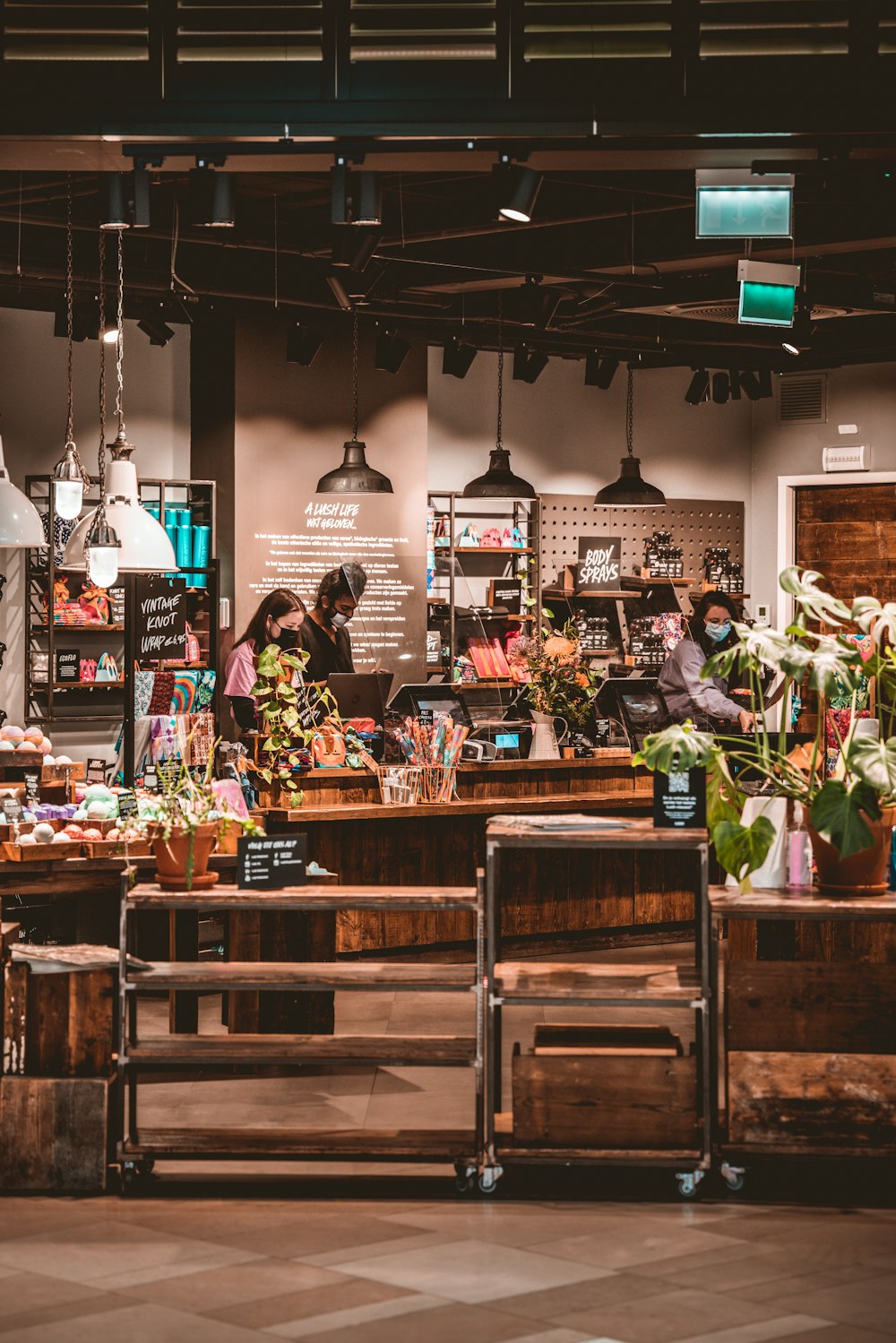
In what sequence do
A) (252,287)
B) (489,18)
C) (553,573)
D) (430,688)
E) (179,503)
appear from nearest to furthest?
(489,18), (430,688), (252,287), (179,503), (553,573)

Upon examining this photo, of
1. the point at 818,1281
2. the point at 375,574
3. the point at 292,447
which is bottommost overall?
the point at 818,1281

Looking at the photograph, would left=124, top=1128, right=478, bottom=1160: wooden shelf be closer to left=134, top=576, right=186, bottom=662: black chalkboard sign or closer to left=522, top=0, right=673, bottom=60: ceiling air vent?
left=522, top=0, right=673, bottom=60: ceiling air vent

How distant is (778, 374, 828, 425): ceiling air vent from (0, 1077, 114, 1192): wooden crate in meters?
10.0

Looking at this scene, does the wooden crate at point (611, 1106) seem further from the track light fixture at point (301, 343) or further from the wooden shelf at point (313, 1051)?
the track light fixture at point (301, 343)

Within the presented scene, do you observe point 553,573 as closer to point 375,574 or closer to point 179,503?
point 375,574

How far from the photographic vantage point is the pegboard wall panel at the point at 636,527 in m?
12.8

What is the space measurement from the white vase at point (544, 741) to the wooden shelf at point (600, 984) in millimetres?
3502

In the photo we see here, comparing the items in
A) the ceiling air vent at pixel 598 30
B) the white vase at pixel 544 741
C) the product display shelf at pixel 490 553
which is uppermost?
the ceiling air vent at pixel 598 30

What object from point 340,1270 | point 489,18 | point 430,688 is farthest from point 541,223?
point 340,1270

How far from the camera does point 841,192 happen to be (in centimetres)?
839

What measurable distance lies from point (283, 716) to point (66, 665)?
11.1 ft

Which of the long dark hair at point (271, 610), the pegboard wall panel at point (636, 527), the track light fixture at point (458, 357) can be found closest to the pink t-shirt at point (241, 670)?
the long dark hair at point (271, 610)

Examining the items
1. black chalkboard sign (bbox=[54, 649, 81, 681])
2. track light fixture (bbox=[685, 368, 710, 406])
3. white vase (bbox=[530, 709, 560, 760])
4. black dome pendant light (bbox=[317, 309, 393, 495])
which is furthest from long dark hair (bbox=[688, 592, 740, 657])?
black chalkboard sign (bbox=[54, 649, 81, 681])

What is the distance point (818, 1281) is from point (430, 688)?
15.4 ft
